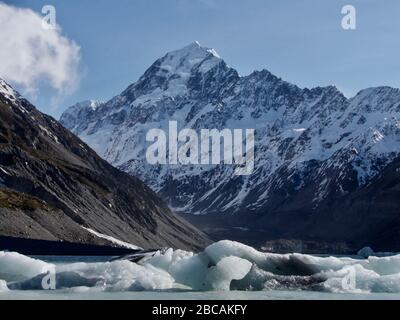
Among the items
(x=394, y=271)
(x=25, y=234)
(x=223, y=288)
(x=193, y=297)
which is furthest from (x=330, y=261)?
(x=25, y=234)

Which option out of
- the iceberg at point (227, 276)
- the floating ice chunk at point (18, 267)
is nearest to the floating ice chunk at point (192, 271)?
the iceberg at point (227, 276)

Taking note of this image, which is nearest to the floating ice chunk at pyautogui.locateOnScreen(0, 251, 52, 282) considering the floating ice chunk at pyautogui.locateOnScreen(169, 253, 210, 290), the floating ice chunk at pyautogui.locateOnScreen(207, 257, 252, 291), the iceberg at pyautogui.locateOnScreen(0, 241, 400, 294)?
the iceberg at pyautogui.locateOnScreen(0, 241, 400, 294)

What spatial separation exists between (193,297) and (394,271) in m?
29.1

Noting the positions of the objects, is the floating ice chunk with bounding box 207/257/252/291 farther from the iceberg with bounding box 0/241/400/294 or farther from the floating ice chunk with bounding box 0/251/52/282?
the floating ice chunk with bounding box 0/251/52/282

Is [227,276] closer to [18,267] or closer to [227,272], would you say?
[227,272]

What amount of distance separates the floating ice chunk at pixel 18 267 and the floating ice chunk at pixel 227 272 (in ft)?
67.9

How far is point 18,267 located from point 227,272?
24759 mm

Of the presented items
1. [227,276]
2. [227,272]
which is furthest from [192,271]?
[227,276]

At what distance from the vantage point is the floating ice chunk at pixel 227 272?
227 ft

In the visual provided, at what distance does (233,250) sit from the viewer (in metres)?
72.9

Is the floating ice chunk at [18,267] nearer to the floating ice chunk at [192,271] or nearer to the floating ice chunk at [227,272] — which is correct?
the floating ice chunk at [192,271]

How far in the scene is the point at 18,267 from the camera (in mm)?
79438

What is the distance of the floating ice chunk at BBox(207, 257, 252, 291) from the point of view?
6931cm
